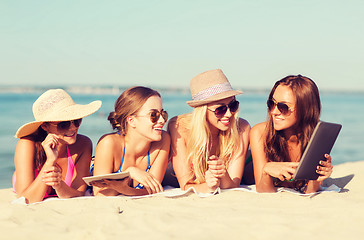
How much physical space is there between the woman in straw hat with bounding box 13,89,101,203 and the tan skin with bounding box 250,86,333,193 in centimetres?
203

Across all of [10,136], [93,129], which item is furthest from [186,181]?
[93,129]

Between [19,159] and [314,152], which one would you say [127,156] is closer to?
[19,159]

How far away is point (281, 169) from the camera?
432cm

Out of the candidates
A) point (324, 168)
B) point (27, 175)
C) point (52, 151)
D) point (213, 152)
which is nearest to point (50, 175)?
point (52, 151)

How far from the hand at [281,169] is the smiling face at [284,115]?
0.43 m

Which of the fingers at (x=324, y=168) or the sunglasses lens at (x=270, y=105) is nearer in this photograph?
the fingers at (x=324, y=168)

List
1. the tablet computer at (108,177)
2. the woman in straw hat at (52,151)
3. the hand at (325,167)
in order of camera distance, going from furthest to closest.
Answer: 1. the woman in straw hat at (52,151)
2. the hand at (325,167)
3. the tablet computer at (108,177)

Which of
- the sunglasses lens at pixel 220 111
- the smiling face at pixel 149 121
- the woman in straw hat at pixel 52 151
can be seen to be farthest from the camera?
the sunglasses lens at pixel 220 111

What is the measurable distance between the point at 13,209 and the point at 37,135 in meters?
1.00

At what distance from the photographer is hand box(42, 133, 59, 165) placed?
420 centimetres

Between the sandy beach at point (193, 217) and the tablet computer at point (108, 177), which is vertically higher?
the tablet computer at point (108, 177)

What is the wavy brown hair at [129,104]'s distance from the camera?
15.2ft

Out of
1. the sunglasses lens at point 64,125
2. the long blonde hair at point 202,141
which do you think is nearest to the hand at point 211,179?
the long blonde hair at point 202,141

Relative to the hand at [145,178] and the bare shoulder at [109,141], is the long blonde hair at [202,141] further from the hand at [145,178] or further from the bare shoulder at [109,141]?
the bare shoulder at [109,141]
